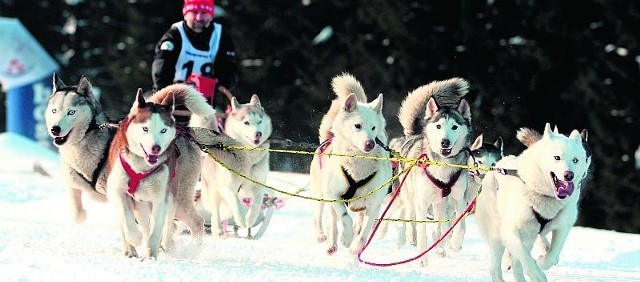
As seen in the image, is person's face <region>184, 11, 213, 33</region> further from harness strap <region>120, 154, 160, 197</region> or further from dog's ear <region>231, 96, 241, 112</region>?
harness strap <region>120, 154, 160, 197</region>

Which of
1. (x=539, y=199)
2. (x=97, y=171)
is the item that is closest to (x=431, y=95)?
(x=539, y=199)

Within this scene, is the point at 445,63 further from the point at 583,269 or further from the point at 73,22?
the point at 583,269

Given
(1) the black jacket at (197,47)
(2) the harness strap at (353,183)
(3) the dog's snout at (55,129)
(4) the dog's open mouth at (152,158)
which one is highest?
(1) the black jacket at (197,47)

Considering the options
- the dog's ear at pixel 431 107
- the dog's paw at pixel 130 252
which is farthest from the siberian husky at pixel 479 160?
the dog's paw at pixel 130 252

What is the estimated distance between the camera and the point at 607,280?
18.2 ft

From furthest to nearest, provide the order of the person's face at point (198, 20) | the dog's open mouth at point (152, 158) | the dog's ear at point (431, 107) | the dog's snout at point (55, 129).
Result: the person's face at point (198, 20), the dog's ear at point (431, 107), the dog's snout at point (55, 129), the dog's open mouth at point (152, 158)

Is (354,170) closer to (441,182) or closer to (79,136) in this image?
(441,182)

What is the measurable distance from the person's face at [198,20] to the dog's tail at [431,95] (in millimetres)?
1559

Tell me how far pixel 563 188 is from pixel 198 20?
3389 mm

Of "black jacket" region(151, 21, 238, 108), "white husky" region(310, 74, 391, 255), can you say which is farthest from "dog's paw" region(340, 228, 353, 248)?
"black jacket" region(151, 21, 238, 108)

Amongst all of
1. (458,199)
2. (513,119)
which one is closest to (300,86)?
(513,119)

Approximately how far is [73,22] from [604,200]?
39.1 feet

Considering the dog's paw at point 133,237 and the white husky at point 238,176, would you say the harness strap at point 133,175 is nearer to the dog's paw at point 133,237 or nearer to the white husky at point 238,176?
the dog's paw at point 133,237

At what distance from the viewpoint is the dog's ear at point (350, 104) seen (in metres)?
5.75
